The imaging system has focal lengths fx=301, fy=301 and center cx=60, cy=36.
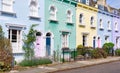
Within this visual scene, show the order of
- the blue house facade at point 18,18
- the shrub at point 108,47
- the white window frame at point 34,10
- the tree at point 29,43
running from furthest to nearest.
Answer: the shrub at point 108,47, the white window frame at point 34,10, the tree at point 29,43, the blue house facade at point 18,18

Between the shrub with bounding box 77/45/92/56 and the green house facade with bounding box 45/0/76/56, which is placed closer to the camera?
the green house facade with bounding box 45/0/76/56

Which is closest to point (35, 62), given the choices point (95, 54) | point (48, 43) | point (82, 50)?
point (48, 43)

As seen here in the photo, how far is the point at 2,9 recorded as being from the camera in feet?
70.0

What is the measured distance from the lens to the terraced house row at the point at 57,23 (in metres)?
22.6

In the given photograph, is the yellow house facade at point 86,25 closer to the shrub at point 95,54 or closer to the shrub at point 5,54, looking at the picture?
the shrub at point 95,54

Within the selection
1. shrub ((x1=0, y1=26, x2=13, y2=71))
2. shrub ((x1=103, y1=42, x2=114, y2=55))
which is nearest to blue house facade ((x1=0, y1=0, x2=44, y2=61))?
shrub ((x1=0, y1=26, x2=13, y2=71))

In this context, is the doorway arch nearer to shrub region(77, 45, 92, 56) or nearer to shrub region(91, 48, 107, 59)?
shrub region(77, 45, 92, 56)

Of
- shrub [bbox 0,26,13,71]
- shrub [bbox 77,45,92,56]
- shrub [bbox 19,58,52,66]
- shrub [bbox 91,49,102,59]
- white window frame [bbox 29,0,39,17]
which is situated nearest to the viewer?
shrub [bbox 0,26,13,71]

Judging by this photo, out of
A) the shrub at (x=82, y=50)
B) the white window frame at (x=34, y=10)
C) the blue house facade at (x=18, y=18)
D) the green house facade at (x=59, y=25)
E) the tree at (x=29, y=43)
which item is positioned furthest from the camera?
the shrub at (x=82, y=50)

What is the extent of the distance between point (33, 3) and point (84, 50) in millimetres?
8933

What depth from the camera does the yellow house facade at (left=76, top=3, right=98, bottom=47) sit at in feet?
106

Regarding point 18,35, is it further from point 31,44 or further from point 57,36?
point 57,36

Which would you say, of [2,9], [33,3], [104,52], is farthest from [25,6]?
[104,52]

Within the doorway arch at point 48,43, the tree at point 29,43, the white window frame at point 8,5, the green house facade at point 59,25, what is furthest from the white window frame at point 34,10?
the doorway arch at point 48,43
